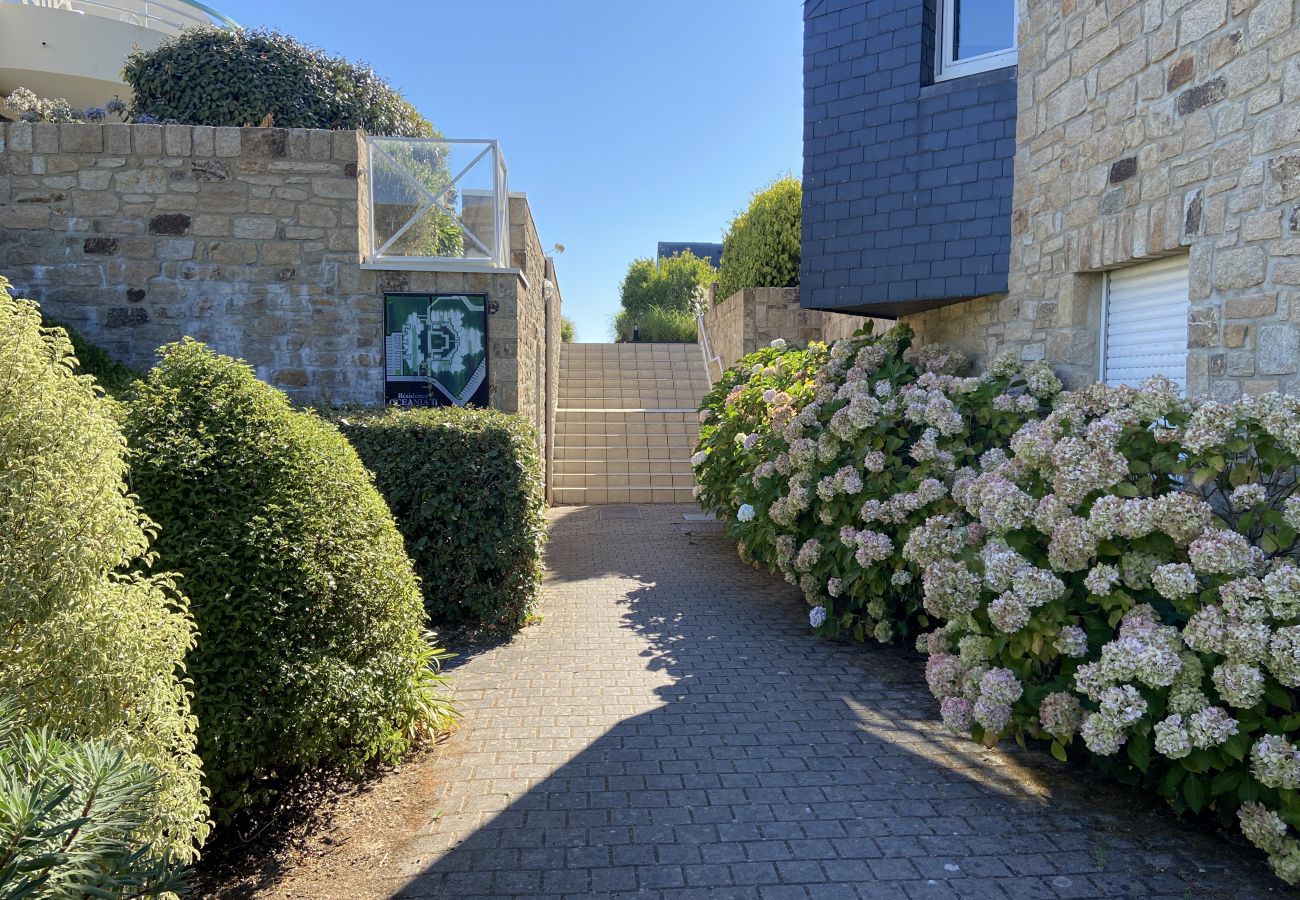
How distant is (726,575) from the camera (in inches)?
291

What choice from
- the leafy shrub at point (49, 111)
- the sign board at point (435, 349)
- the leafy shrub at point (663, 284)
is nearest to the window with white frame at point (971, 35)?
the sign board at point (435, 349)

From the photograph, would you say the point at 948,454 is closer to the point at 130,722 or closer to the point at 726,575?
the point at 726,575

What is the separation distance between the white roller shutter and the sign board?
4747 millimetres

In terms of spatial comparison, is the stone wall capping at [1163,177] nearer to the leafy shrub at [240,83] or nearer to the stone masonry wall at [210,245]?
the stone masonry wall at [210,245]

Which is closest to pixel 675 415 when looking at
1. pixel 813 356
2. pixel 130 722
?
pixel 813 356

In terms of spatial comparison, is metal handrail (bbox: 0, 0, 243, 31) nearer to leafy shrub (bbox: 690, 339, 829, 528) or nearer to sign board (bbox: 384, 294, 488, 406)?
sign board (bbox: 384, 294, 488, 406)

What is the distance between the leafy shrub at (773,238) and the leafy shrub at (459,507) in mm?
6519

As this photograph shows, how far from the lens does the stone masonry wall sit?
6.79m

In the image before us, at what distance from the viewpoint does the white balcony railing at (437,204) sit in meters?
7.21

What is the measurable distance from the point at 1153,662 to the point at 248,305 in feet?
22.4

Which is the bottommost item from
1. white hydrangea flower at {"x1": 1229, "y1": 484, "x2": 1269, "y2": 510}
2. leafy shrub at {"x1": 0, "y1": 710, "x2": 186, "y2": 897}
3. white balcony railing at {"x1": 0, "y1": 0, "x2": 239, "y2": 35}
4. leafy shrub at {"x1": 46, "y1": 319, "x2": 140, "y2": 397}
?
leafy shrub at {"x1": 0, "y1": 710, "x2": 186, "y2": 897}

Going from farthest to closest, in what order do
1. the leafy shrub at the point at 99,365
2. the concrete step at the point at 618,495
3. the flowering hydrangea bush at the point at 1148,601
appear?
the concrete step at the point at 618,495 < the leafy shrub at the point at 99,365 < the flowering hydrangea bush at the point at 1148,601

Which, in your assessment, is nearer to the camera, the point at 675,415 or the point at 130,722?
the point at 130,722

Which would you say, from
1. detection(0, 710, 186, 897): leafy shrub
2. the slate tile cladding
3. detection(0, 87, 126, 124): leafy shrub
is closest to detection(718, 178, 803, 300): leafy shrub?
the slate tile cladding
